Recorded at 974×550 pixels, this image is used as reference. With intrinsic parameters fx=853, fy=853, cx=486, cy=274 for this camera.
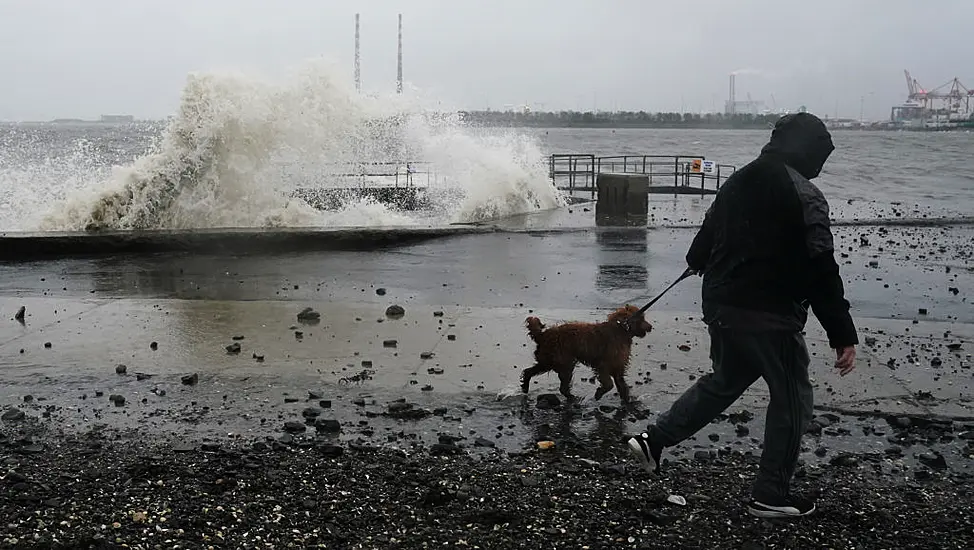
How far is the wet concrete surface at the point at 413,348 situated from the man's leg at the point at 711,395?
0.52m

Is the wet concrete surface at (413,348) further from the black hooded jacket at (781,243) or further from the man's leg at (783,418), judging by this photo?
the black hooded jacket at (781,243)

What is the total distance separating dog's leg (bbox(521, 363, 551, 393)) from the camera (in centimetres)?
514

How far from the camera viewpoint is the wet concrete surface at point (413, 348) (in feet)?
15.6

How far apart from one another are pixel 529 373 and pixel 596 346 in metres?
0.48

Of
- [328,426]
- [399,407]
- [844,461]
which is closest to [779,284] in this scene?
[844,461]

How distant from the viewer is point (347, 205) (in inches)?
688

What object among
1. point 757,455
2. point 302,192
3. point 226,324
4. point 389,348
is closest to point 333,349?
point 389,348

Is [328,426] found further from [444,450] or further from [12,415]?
[12,415]

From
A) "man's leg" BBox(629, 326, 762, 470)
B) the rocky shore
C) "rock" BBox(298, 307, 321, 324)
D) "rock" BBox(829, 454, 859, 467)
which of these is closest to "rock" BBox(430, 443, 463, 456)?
the rocky shore

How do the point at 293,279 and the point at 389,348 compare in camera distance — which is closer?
Answer: the point at 389,348

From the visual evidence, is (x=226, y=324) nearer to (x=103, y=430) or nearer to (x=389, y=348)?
(x=389, y=348)

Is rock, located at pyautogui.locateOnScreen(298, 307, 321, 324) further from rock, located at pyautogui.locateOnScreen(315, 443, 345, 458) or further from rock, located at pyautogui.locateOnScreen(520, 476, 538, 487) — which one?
rock, located at pyautogui.locateOnScreen(520, 476, 538, 487)

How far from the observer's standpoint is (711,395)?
3.80 metres

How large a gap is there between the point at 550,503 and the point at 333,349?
300cm
